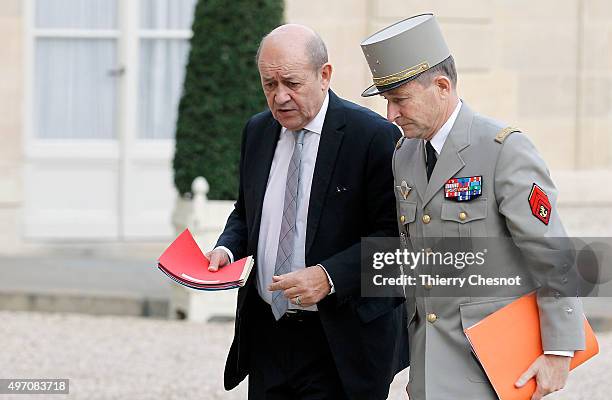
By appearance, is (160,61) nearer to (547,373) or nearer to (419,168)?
(419,168)

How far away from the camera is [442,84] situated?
11.3 ft

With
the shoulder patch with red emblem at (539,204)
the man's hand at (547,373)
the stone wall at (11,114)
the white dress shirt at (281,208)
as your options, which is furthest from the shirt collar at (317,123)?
the stone wall at (11,114)

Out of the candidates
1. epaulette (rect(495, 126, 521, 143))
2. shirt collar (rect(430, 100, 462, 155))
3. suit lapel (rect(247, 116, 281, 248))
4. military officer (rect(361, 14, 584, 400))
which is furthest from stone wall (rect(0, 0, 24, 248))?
epaulette (rect(495, 126, 521, 143))

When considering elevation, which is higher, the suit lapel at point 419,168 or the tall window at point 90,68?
the suit lapel at point 419,168

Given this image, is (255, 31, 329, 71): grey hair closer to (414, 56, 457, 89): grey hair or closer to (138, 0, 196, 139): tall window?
(414, 56, 457, 89): grey hair

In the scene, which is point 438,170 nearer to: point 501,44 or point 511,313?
point 511,313

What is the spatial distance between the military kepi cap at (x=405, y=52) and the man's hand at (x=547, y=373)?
30.0 inches

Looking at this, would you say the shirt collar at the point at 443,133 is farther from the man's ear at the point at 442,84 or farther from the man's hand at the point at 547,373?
the man's hand at the point at 547,373

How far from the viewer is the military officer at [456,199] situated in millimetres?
3246

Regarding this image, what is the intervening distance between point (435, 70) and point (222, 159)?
594cm

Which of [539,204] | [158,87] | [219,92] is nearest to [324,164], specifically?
[539,204]

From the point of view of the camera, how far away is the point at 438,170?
3.45 m

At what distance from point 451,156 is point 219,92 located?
6076 mm

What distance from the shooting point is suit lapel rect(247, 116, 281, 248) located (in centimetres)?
405
